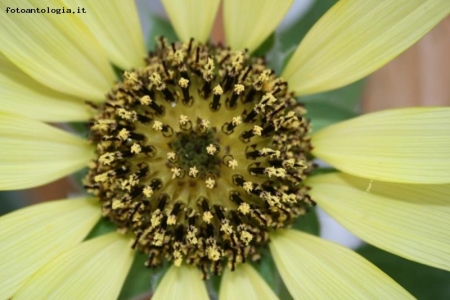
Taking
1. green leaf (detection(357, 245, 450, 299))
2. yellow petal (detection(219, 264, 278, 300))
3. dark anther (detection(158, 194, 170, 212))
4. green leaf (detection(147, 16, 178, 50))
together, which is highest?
green leaf (detection(147, 16, 178, 50))

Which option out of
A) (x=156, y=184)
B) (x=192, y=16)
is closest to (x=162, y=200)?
(x=156, y=184)

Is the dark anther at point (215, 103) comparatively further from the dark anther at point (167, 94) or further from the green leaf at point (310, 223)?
the green leaf at point (310, 223)

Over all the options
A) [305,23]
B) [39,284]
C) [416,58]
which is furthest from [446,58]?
[39,284]

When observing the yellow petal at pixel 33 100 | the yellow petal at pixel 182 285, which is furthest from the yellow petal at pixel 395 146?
the yellow petal at pixel 33 100

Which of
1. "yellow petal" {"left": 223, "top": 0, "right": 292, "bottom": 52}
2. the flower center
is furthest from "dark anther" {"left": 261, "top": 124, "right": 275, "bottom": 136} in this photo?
"yellow petal" {"left": 223, "top": 0, "right": 292, "bottom": 52}

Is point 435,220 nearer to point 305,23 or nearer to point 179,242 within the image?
point 179,242

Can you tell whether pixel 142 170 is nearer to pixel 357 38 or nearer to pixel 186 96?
pixel 186 96

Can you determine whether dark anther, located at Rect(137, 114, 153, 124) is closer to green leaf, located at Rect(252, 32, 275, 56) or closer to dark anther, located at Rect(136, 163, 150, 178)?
dark anther, located at Rect(136, 163, 150, 178)
